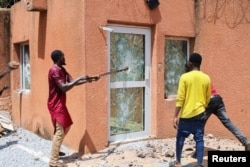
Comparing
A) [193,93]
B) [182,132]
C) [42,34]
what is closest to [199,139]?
[182,132]

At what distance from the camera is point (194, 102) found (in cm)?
496

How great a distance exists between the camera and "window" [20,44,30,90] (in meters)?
8.80

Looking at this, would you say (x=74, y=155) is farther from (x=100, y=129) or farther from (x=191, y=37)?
(x=191, y=37)

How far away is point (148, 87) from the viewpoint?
687 centimetres

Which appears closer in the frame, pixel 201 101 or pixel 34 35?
pixel 201 101

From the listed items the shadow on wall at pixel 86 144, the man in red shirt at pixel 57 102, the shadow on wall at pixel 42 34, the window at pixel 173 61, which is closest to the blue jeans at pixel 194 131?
the man in red shirt at pixel 57 102

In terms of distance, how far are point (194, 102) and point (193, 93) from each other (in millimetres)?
137

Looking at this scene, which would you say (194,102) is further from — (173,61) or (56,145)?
(173,61)

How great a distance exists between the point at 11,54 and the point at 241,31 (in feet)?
19.5

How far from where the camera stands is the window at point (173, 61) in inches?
287

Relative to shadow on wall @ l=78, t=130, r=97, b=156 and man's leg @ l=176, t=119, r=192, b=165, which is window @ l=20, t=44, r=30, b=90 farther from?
man's leg @ l=176, t=119, r=192, b=165

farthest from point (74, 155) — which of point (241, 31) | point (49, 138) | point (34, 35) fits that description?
point (241, 31)

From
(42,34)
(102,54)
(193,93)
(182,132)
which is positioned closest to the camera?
(193,93)

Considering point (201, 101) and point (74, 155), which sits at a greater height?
point (201, 101)
